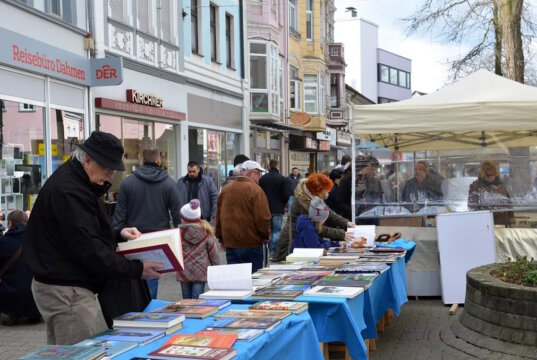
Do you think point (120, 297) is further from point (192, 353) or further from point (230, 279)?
point (230, 279)

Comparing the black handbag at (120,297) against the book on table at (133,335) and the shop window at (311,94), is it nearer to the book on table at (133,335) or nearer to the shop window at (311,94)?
the book on table at (133,335)

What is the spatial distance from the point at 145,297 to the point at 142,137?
39.0 feet

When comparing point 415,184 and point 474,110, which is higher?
point 474,110

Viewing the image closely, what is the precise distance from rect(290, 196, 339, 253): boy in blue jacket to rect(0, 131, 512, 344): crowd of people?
0.03 feet

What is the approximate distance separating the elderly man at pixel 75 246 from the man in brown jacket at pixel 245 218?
134 inches

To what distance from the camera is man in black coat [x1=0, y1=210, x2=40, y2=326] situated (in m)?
7.16

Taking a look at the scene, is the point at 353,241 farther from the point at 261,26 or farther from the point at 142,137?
the point at 261,26

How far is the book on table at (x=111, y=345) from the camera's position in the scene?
9.66 feet

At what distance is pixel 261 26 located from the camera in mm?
25141

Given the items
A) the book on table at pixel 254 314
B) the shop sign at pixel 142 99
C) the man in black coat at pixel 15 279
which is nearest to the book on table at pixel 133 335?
the book on table at pixel 254 314

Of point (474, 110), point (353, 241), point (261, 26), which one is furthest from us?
point (261, 26)

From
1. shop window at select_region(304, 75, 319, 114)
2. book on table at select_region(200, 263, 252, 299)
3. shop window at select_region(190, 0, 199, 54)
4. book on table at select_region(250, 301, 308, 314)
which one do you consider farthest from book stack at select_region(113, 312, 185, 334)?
shop window at select_region(304, 75, 319, 114)

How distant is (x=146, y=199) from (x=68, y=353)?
393 centimetres

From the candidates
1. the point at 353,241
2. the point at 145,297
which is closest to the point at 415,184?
the point at 353,241
